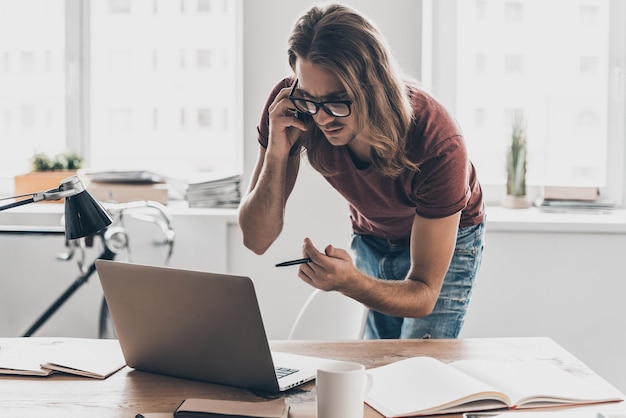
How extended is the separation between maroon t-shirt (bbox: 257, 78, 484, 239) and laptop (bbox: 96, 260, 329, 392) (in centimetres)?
51

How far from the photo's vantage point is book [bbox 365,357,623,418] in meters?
1.31

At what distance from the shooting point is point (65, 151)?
11.3 ft

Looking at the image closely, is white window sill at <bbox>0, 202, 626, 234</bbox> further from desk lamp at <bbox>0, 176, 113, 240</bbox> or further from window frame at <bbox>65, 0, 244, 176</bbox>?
desk lamp at <bbox>0, 176, 113, 240</bbox>

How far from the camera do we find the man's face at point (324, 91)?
1697 mm

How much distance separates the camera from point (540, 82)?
3400 millimetres


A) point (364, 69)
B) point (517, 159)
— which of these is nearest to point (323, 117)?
point (364, 69)

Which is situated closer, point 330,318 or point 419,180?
point 419,180

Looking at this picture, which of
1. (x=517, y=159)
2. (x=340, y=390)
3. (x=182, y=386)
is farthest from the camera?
(x=517, y=159)

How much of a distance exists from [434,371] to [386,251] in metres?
0.76

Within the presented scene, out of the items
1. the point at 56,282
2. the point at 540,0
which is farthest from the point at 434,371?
the point at 540,0

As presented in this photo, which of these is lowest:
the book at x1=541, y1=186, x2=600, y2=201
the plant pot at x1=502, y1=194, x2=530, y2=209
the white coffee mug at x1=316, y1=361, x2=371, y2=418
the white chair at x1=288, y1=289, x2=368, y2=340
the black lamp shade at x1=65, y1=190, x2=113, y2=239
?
the white chair at x1=288, y1=289, x2=368, y2=340

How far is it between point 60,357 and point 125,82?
7.10 feet

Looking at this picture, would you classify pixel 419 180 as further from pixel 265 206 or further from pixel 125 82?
pixel 125 82

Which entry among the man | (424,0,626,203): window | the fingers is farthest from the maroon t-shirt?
(424,0,626,203): window
